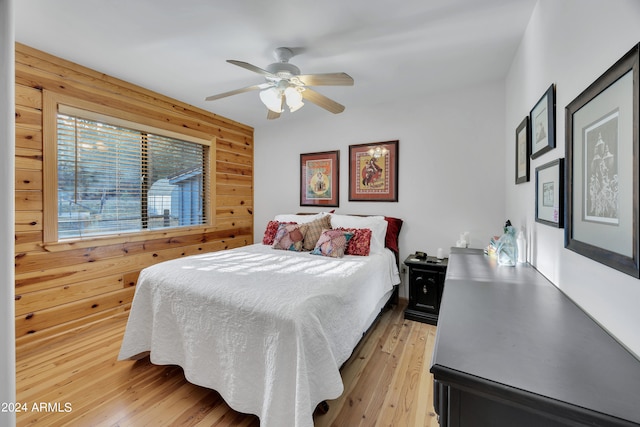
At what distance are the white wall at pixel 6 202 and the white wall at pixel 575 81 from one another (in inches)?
56.9

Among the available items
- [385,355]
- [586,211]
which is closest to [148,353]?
[385,355]

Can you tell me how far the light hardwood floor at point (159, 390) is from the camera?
1571 millimetres

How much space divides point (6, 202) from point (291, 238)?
2528 mm

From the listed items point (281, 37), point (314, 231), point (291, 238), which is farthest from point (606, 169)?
point (291, 238)

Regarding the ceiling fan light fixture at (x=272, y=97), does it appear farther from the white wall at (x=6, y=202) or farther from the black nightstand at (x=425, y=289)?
the black nightstand at (x=425, y=289)

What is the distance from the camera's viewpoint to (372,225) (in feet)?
9.89

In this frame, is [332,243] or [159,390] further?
[332,243]

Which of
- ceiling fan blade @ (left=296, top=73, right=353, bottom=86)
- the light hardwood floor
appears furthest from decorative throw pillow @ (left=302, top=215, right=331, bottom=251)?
ceiling fan blade @ (left=296, top=73, right=353, bottom=86)

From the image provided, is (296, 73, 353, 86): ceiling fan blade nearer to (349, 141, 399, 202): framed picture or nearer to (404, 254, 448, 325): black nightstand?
(349, 141, 399, 202): framed picture

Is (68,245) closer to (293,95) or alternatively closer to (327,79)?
(293,95)

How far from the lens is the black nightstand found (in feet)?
9.05

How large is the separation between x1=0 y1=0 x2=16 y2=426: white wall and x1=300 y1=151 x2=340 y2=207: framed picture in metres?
3.27

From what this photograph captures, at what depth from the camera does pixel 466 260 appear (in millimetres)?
1973

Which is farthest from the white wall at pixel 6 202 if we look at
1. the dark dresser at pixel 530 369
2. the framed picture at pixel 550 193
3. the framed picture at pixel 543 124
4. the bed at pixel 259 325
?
the framed picture at pixel 543 124
